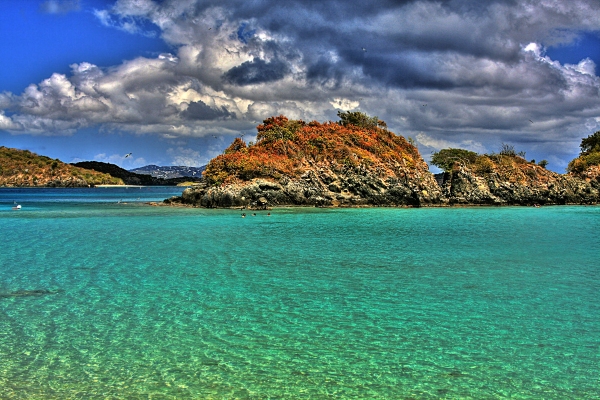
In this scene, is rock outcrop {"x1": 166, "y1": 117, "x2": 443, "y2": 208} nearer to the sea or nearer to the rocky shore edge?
the rocky shore edge

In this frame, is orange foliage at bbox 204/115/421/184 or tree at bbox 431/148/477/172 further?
tree at bbox 431/148/477/172

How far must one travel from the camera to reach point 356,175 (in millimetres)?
69750

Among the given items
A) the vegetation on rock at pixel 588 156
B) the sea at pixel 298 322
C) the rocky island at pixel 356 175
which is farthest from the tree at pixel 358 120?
the sea at pixel 298 322

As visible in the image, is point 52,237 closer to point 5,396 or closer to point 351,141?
point 5,396

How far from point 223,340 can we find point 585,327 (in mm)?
10288

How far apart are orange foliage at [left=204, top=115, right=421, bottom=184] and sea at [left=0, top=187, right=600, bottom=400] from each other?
1543 inches

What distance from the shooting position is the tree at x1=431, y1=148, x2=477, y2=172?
8931 cm

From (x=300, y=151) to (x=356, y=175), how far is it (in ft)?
33.1

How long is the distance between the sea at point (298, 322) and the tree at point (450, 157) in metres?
62.9

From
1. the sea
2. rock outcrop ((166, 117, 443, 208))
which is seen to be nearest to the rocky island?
rock outcrop ((166, 117, 443, 208))

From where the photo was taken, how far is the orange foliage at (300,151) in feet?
220

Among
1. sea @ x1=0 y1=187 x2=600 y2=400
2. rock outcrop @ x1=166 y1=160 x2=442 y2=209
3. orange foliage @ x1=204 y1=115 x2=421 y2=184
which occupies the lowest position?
sea @ x1=0 y1=187 x2=600 y2=400

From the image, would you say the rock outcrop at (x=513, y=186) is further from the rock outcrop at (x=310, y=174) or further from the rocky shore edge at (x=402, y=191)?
the rock outcrop at (x=310, y=174)

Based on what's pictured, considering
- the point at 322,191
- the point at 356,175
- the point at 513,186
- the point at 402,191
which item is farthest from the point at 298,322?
the point at 513,186
